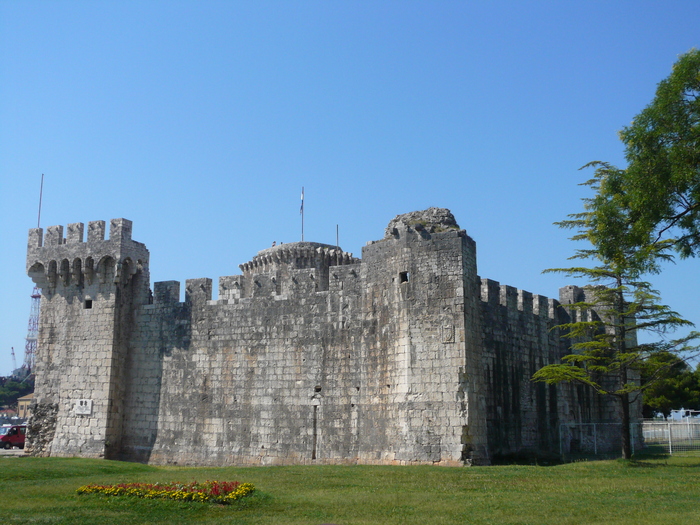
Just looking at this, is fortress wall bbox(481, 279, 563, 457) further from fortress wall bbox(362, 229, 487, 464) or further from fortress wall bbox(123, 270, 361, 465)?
fortress wall bbox(123, 270, 361, 465)

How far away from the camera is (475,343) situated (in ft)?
67.9

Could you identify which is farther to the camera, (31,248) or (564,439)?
(31,248)

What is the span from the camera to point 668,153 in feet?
50.4

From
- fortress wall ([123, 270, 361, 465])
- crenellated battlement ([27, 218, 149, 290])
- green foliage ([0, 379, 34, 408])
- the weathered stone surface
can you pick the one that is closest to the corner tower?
crenellated battlement ([27, 218, 149, 290])

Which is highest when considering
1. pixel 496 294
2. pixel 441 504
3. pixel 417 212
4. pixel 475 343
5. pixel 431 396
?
pixel 417 212

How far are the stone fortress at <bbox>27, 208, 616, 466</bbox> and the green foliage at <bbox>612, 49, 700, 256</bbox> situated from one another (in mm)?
5940

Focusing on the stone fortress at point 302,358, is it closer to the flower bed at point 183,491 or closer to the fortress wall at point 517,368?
the fortress wall at point 517,368

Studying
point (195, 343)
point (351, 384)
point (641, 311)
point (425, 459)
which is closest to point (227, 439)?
point (195, 343)

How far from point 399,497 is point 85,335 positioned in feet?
57.5

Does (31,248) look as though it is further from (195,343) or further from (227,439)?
(227,439)

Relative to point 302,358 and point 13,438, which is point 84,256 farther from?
point 13,438

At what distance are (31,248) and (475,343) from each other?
19.1 m

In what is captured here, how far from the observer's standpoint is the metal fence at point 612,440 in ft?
82.0

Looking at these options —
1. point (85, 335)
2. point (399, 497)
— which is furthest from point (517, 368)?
point (85, 335)
